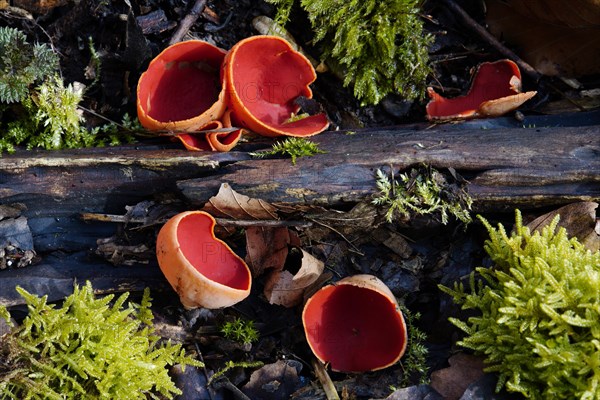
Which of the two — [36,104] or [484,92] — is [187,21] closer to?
[36,104]

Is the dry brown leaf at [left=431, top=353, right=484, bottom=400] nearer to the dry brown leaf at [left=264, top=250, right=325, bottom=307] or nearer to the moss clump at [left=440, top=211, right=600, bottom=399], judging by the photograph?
the moss clump at [left=440, top=211, right=600, bottom=399]

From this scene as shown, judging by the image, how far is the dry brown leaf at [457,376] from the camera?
2.46 meters

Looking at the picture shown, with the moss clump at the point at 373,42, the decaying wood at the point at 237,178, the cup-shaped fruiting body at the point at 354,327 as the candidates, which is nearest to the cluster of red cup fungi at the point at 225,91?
the decaying wood at the point at 237,178

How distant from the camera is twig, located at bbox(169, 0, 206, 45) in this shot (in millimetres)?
3070

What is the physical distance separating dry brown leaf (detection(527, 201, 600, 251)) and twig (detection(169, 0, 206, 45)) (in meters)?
1.96

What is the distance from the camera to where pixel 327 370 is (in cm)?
273

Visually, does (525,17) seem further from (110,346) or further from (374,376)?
(110,346)

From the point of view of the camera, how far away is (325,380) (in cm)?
262

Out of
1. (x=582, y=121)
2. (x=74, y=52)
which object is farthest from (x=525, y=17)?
(x=74, y=52)

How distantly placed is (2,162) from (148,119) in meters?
0.68

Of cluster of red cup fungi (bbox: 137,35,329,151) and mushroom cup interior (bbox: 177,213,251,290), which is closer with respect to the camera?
mushroom cup interior (bbox: 177,213,251,290)

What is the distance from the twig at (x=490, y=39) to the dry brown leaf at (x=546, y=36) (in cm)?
4

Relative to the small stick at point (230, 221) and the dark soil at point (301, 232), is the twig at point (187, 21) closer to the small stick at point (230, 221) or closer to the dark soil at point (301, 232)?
the dark soil at point (301, 232)

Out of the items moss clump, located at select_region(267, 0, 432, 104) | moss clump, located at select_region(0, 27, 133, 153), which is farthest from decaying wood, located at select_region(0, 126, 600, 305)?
moss clump, located at select_region(267, 0, 432, 104)
